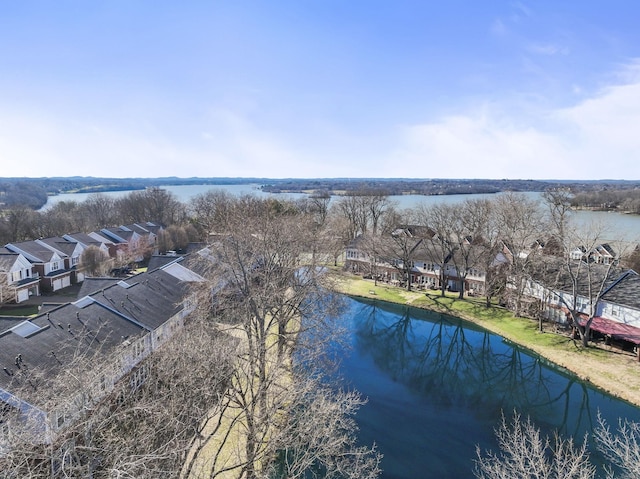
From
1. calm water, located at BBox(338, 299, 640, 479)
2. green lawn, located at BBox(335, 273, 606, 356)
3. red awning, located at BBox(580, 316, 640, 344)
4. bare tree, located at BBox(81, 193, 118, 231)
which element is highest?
bare tree, located at BBox(81, 193, 118, 231)

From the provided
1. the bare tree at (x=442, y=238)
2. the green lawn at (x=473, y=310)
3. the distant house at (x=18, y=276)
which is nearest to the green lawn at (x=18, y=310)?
the distant house at (x=18, y=276)

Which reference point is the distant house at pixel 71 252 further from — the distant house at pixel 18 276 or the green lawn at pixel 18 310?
the green lawn at pixel 18 310

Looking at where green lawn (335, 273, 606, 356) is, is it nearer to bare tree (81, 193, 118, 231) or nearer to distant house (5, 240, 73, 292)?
distant house (5, 240, 73, 292)

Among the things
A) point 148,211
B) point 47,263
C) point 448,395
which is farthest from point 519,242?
point 148,211

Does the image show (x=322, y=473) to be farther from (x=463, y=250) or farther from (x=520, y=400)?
(x=463, y=250)

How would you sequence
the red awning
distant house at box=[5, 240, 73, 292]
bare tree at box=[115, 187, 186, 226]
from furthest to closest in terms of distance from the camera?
bare tree at box=[115, 187, 186, 226] < distant house at box=[5, 240, 73, 292] < the red awning

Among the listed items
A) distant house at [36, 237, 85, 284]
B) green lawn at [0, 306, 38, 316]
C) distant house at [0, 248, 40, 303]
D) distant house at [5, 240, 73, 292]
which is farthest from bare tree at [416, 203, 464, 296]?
distant house at [5, 240, 73, 292]

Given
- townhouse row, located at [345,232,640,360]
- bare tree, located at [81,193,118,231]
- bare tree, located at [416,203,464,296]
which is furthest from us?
bare tree, located at [81,193,118,231]

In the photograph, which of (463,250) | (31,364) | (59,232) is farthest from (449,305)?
(59,232)
